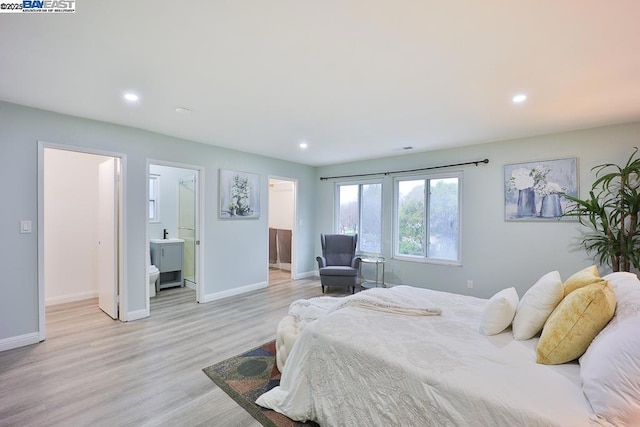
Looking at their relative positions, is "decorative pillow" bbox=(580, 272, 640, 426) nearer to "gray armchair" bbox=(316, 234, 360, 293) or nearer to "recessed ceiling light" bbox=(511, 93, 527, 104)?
"recessed ceiling light" bbox=(511, 93, 527, 104)

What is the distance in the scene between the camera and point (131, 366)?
2523mm

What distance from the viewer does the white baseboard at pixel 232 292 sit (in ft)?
14.5

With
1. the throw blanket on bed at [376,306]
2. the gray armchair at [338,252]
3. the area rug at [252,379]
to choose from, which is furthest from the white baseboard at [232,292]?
the throw blanket on bed at [376,306]

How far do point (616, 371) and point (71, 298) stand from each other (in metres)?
6.01

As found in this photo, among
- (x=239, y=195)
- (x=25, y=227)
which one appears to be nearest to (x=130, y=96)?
(x=25, y=227)

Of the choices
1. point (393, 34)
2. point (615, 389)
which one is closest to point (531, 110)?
point (393, 34)

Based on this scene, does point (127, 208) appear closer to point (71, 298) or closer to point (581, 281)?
point (71, 298)

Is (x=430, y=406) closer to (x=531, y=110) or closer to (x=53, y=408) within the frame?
(x=53, y=408)

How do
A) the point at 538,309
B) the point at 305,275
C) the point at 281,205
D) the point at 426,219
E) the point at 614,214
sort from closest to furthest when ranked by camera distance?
the point at 538,309 → the point at 614,214 → the point at 426,219 → the point at 305,275 → the point at 281,205

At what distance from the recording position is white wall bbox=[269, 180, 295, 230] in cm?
696

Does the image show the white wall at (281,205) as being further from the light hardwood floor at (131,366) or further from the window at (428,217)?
the light hardwood floor at (131,366)

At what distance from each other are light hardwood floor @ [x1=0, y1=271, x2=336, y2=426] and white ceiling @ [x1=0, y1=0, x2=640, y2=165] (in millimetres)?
2462

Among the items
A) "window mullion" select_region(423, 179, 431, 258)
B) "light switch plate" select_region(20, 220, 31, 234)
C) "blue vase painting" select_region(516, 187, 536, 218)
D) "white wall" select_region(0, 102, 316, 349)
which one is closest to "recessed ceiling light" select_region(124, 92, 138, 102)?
"white wall" select_region(0, 102, 316, 349)

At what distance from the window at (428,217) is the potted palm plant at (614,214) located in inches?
56.0
